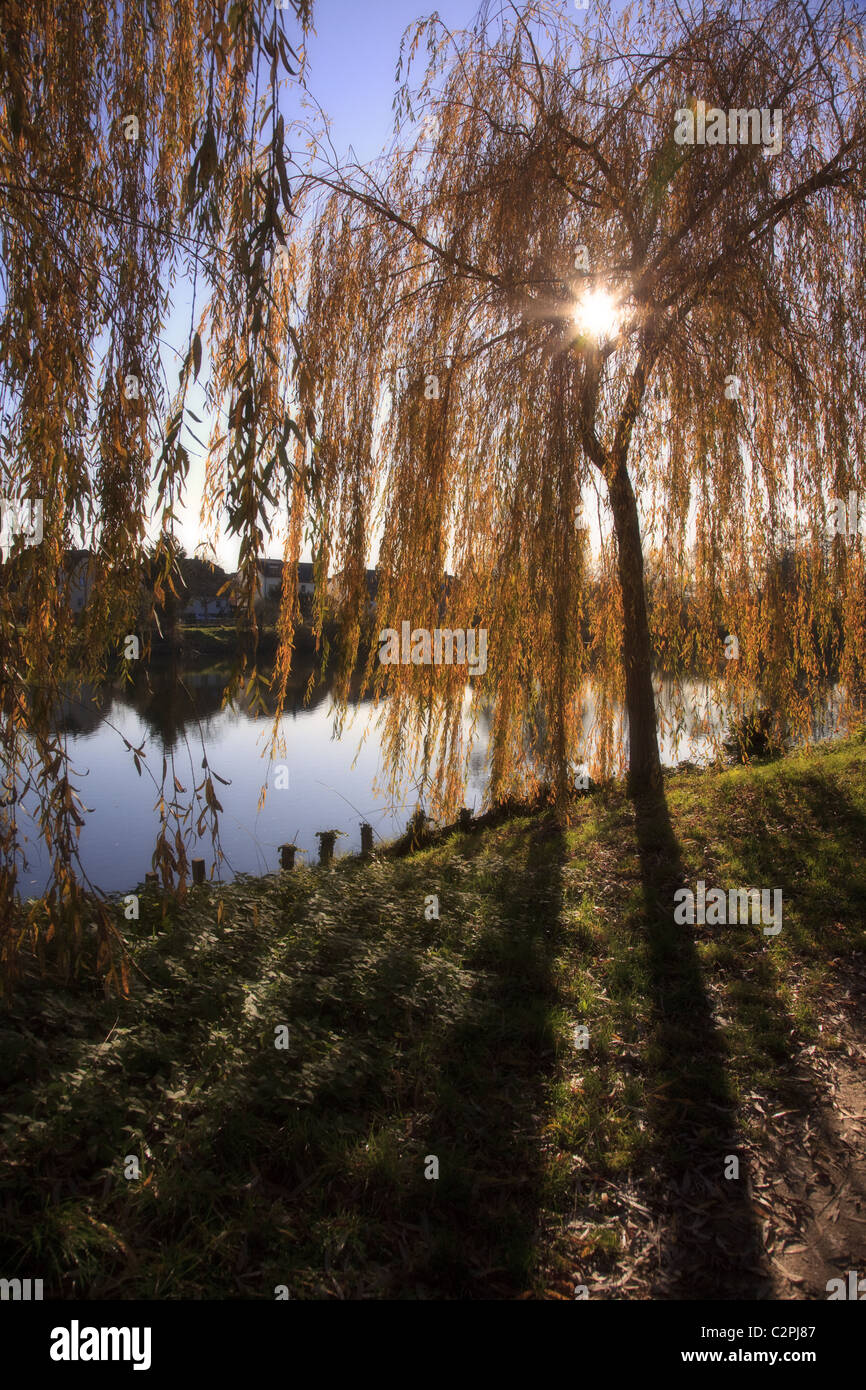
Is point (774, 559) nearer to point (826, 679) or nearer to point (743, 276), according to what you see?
point (826, 679)

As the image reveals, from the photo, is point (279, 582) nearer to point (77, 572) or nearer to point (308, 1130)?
point (77, 572)

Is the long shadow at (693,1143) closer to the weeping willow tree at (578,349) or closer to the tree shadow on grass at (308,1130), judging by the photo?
the tree shadow on grass at (308,1130)

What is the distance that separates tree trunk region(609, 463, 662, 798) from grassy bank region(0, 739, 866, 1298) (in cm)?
259

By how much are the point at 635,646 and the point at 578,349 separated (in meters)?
2.66

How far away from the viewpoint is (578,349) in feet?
18.6

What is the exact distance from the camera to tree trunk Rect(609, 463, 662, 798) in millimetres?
6742

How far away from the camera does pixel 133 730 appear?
658 inches

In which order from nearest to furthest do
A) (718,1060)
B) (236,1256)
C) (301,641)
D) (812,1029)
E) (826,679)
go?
(236,1256), (718,1060), (812,1029), (826,679), (301,641)

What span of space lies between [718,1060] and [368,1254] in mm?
1741

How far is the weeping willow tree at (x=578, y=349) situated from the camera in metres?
5.43

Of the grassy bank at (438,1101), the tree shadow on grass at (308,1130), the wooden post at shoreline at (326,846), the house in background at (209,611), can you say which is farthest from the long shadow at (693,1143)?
the house in background at (209,611)

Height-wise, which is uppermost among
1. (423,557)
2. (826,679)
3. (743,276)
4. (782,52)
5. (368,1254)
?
(782,52)

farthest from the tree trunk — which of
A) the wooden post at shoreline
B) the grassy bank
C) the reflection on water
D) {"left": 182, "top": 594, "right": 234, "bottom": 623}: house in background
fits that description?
{"left": 182, "top": 594, "right": 234, "bottom": 623}: house in background

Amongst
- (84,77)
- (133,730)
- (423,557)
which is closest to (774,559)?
(423,557)
